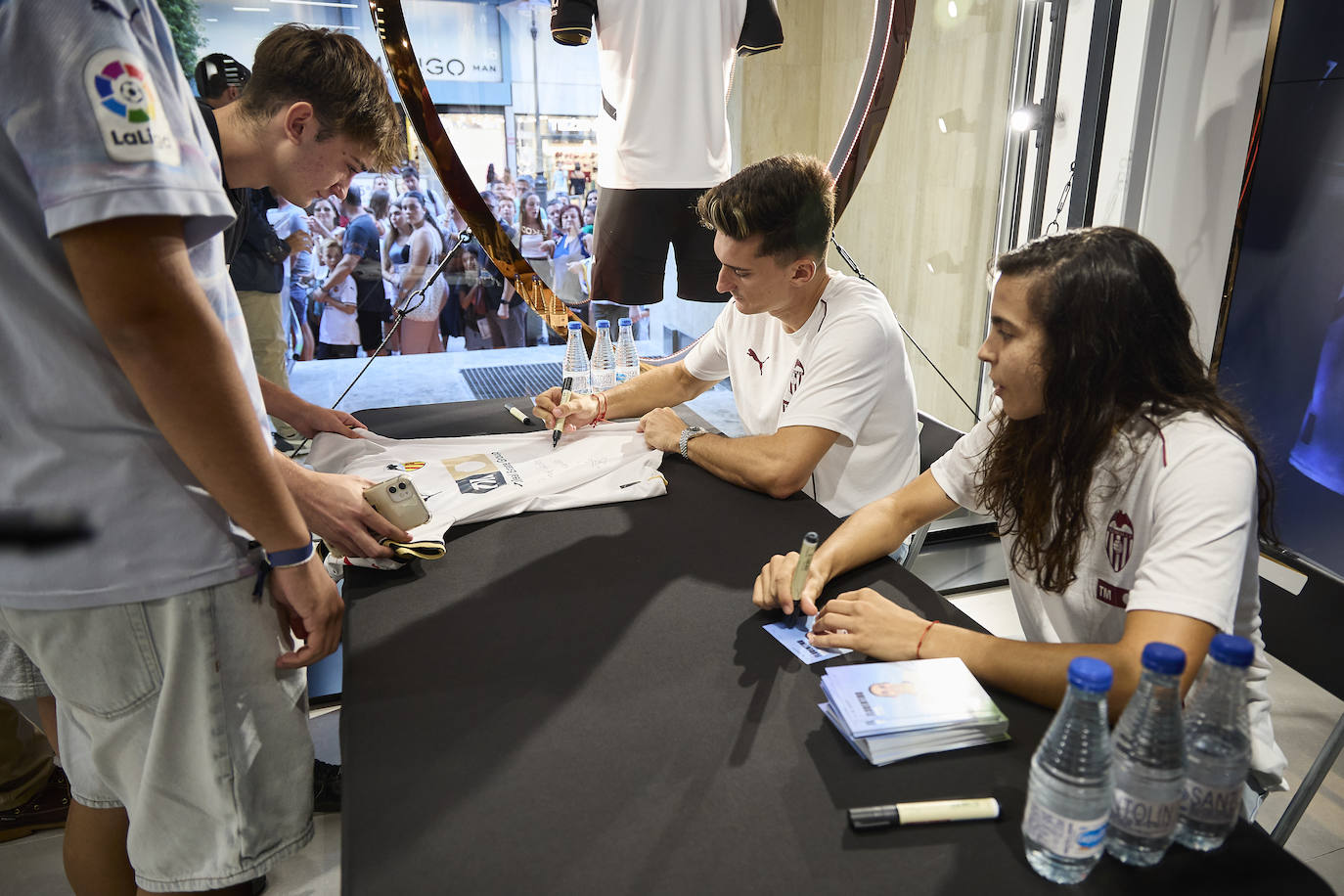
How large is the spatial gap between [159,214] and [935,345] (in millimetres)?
3222

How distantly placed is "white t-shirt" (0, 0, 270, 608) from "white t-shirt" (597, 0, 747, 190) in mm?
2006

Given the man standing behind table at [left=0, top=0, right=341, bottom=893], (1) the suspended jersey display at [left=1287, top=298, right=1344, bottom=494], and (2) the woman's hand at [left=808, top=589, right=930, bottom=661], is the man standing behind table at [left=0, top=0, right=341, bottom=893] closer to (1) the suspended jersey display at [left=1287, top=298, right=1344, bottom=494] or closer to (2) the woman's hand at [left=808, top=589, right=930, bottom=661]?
(2) the woman's hand at [left=808, top=589, right=930, bottom=661]

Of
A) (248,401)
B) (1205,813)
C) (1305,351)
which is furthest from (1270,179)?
(248,401)

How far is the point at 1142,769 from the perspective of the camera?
70 cm

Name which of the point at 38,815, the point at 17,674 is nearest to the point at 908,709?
the point at 17,674

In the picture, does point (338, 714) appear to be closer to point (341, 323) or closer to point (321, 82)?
point (321, 82)

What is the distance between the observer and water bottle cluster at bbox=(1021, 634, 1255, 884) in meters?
0.68

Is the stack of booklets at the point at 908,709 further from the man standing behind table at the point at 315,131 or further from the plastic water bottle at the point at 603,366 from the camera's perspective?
the plastic water bottle at the point at 603,366

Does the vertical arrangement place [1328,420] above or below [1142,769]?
below

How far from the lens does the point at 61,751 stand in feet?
3.51

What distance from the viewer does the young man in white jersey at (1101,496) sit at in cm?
97

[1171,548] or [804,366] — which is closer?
[1171,548]

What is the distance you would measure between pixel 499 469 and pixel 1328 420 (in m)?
2.25

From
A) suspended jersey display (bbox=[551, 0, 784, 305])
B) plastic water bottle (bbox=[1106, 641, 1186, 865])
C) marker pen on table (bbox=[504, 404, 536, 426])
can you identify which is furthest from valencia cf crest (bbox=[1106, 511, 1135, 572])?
suspended jersey display (bbox=[551, 0, 784, 305])
